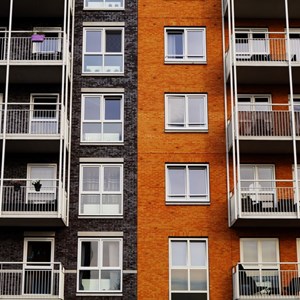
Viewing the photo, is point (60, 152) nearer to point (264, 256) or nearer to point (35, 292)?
point (35, 292)

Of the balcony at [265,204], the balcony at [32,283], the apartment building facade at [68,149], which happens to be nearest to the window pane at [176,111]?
the apartment building facade at [68,149]

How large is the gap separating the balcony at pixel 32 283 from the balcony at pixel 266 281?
18.9ft

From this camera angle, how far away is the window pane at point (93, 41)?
28.9m

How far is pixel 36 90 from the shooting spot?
28125 mm

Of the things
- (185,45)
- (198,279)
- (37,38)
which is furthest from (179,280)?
(37,38)

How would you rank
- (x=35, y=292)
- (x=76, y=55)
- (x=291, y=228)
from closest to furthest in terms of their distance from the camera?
(x=35, y=292) → (x=291, y=228) → (x=76, y=55)

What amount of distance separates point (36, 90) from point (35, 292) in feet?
24.3

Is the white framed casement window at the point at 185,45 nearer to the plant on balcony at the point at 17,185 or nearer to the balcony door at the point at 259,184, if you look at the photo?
the balcony door at the point at 259,184

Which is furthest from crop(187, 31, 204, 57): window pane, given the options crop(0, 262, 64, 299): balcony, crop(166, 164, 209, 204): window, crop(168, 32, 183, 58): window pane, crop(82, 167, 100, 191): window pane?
crop(0, 262, 64, 299): balcony

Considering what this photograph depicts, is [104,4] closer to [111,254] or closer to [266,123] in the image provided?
[266,123]

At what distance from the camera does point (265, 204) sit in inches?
1032

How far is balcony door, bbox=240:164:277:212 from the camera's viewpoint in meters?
26.3

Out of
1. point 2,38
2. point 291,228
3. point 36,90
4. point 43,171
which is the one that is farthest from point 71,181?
point 291,228

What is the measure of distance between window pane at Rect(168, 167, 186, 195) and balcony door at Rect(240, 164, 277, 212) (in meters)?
2.04
